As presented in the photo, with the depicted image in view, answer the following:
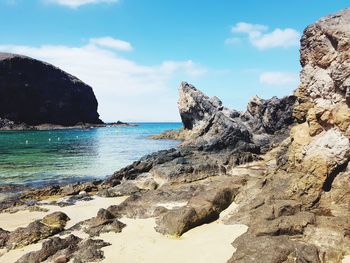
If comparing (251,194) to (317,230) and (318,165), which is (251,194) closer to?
(318,165)

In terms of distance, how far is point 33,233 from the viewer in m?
14.5

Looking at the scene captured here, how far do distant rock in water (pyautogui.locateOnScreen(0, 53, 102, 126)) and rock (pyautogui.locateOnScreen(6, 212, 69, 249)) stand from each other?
129 m

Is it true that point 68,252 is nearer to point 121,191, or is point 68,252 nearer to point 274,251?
point 274,251

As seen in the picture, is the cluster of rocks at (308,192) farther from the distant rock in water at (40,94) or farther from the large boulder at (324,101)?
the distant rock in water at (40,94)

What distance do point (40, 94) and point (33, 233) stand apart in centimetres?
13893

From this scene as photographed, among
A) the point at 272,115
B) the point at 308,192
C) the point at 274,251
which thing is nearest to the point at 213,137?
the point at 272,115

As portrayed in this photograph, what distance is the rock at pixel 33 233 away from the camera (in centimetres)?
1396

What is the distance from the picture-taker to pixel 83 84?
6663 inches

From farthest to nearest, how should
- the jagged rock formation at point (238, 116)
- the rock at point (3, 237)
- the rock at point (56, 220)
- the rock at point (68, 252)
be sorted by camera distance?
the jagged rock formation at point (238, 116), the rock at point (56, 220), the rock at point (3, 237), the rock at point (68, 252)

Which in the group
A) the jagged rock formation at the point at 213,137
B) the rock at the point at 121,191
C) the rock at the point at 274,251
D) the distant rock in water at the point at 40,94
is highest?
the distant rock in water at the point at 40,94

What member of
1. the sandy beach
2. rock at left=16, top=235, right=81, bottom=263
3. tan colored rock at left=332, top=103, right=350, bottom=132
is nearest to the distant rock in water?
the sandy beach

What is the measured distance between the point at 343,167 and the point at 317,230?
3.03 meters

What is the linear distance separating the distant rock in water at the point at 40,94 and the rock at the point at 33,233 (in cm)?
12924

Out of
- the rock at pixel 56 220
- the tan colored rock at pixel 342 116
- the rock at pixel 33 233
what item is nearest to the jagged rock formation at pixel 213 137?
the rock at pixel 56 220
